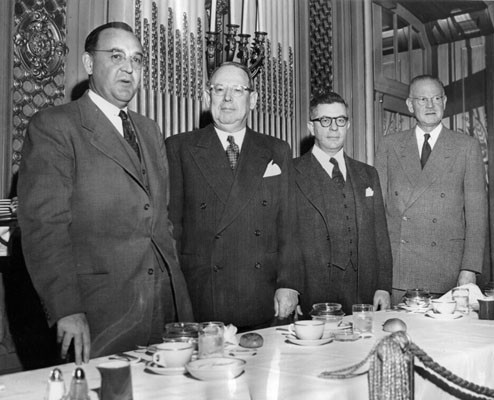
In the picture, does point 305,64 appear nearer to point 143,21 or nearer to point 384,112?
point 384,112

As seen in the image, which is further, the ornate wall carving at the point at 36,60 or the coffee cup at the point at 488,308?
the ornate wall carving at the point at 36,60

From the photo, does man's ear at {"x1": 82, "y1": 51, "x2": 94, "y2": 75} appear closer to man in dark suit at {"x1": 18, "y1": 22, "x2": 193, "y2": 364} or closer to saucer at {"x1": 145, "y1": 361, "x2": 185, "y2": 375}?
man in dark suit at {"x1": 18, "y1": 22, "x2": 193, "y2": 364}

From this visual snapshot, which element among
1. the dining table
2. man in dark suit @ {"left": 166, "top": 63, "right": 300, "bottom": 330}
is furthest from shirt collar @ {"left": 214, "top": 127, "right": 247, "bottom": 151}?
the dining table

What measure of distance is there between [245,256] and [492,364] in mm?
1103

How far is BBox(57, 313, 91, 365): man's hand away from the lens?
75.4 inches

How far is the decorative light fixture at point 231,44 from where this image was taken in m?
3.49

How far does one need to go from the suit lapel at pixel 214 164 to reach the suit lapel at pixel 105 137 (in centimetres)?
42

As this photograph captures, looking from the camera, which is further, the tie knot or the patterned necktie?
the patterned necktie

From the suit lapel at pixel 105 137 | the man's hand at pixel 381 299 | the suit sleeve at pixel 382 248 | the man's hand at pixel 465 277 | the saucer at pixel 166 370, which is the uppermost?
the suit lapel at pixel 105 137

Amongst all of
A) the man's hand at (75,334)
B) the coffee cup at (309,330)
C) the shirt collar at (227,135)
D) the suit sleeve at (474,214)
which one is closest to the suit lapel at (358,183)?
the suit sleeve at (474,214)

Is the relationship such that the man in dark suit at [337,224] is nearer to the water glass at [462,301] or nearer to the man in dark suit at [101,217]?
the water glass at [462,301]

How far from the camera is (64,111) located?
221cm

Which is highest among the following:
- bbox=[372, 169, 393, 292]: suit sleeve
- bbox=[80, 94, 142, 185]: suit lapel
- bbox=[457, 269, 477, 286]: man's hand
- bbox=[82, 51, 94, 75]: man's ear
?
bbox=[82, 51, 94, 75]: man's ear

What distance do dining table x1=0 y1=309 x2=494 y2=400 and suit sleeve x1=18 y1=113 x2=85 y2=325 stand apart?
40 centimetres
